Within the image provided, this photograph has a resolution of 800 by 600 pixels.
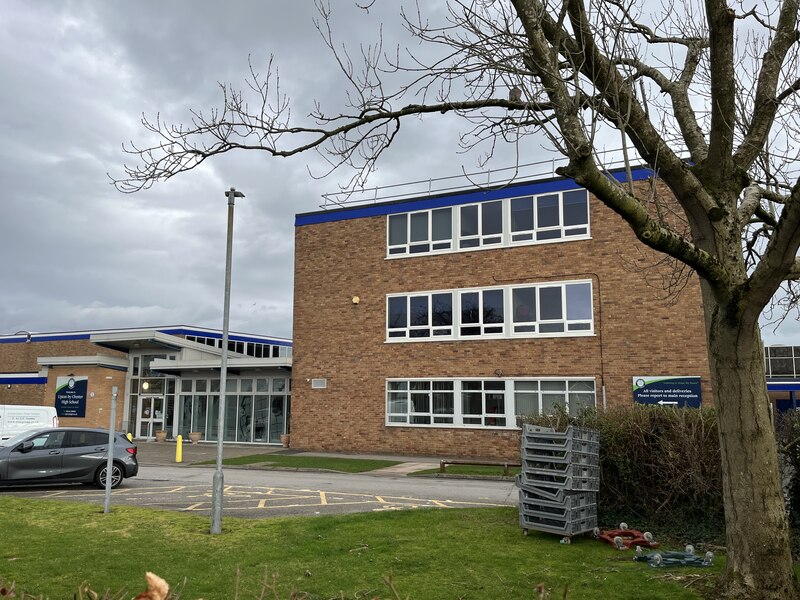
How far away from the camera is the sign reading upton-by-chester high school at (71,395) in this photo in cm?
3638

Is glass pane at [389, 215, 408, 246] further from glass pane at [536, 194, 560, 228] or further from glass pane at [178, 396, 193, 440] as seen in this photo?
glass pane at [178, 396, 193, 440]

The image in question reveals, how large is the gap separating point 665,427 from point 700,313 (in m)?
13.0

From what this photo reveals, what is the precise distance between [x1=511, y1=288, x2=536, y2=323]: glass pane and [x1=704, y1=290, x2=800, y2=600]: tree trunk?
17.6m

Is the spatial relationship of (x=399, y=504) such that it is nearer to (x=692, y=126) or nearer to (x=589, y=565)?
(x=589, y=565)

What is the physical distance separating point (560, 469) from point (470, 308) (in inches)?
638

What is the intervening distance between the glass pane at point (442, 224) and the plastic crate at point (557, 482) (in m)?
17.3

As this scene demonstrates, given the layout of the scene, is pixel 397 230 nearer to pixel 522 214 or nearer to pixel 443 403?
pixel 522 214

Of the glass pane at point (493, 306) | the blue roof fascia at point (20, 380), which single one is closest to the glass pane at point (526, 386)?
the glass pane at point (493, 306)

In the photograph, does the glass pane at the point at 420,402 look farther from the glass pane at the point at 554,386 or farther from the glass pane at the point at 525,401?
the glass pane at the point at 554,386

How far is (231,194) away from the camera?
10672 millimetres

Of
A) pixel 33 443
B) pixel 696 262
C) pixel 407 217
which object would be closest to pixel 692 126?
pixel 696 262

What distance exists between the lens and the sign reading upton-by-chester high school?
3638 centimetres

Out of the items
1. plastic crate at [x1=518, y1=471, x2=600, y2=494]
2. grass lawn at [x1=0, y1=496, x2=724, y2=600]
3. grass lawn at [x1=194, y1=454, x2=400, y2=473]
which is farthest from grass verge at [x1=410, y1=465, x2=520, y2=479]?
plastic crate at [x1=518, y1=471, x2=600, y2=494]

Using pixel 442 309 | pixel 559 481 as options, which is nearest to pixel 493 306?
pixel 442 309
